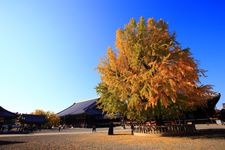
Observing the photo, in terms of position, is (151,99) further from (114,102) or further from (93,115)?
(93,115)

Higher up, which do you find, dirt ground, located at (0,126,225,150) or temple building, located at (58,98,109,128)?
temple building, located at (58,98,109,128)

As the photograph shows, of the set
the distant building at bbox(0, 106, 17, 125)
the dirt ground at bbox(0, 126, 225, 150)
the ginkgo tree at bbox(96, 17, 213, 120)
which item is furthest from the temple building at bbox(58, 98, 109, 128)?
the dirt ground at bbox(0, 126, 225, 150)

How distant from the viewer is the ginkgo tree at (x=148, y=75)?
890 inches

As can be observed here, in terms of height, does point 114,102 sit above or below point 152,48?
below

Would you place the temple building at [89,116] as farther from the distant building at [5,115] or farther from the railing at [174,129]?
the railing at [174,129]

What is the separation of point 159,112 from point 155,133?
2.31 m

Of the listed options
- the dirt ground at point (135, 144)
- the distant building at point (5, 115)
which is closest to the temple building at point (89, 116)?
the distant building at point (5, 115)

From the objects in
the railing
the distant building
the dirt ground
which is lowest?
the dirt ground

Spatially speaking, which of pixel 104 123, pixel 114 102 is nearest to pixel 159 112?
pixel 114 102

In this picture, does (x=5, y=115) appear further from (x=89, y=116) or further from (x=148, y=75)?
(x=148, y=75)

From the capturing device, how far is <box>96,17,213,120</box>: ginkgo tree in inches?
890

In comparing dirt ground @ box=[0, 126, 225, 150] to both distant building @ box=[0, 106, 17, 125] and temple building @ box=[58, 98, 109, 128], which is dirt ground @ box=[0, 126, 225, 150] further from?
temple building @ box=[58, 98, 109, 128]

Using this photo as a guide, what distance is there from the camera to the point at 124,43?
26.7 metres

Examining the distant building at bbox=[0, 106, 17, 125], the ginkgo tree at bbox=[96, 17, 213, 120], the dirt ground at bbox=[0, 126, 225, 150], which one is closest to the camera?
the dirt ground at bbox=[0, 126, 225, 150]
